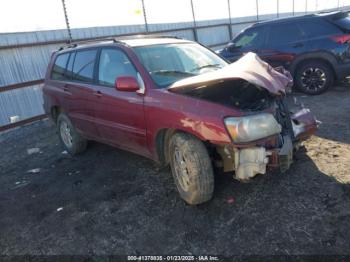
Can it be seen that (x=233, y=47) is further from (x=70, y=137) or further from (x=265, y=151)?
(x=265, y=151)

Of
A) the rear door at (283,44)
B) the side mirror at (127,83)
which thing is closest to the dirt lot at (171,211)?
the side mirror at (127,83)

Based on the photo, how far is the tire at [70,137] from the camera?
5.70 meters

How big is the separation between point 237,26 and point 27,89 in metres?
14.6

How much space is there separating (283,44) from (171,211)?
19.5 ft

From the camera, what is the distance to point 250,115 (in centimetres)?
318

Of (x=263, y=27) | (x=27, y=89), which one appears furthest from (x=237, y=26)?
(x=27, y=89)

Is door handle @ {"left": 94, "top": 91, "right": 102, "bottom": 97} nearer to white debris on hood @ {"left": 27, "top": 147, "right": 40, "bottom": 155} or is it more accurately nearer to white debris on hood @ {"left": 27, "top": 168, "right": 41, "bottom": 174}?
white debris on hood @ {"left": 27, "top": 168, "right": 41, "bottom": 174}

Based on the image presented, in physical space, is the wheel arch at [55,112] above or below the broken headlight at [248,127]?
below

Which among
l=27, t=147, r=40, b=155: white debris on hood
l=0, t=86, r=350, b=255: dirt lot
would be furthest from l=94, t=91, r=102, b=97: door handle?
l=27, t=147, r=40, b=155: white debris on hood

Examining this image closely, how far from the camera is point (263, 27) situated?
848 centimetres

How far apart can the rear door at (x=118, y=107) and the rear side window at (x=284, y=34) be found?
16.7ft

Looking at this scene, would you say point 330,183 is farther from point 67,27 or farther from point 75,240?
point 67,27

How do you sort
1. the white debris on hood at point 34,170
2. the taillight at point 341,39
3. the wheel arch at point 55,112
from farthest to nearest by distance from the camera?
1. the taillight at point 341,39
2. the wheel arch at point 55,112
3. the white debris on hood at point 34,170

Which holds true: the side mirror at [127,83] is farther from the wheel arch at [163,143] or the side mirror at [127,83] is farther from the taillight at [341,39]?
the taillight at [341,39]
